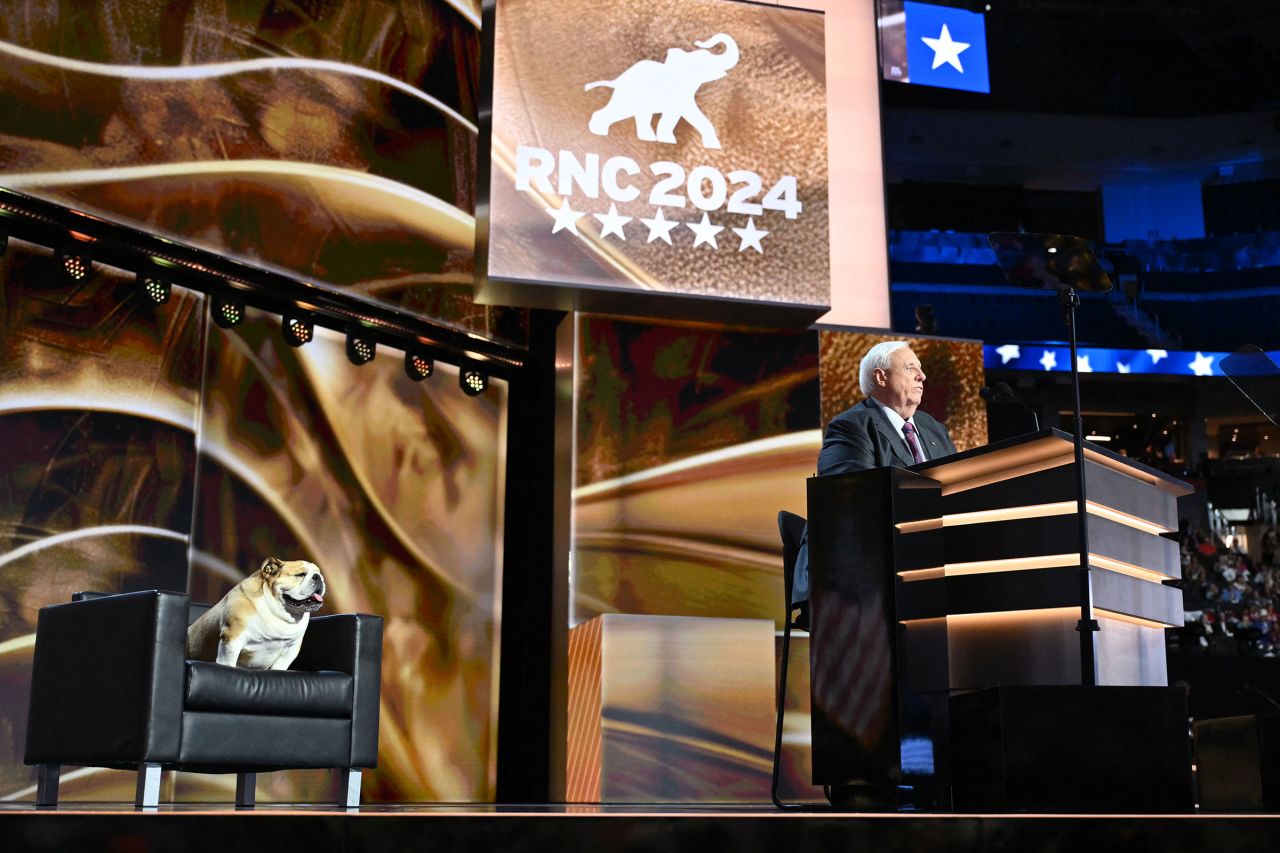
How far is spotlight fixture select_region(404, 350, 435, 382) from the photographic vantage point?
18.1ft

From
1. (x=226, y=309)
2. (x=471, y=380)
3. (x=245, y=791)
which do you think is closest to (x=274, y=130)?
(x=226, y=309)

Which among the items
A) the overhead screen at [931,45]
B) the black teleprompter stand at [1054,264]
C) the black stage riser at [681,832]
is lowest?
the black stage riser at [681,832]

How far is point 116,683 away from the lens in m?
3.49

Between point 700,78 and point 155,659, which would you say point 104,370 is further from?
point 700,78

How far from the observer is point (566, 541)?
545 centimetres

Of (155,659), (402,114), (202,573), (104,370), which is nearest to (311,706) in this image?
(155,659)

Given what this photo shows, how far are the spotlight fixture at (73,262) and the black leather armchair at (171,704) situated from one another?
1266 mm

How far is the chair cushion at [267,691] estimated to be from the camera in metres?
3.56

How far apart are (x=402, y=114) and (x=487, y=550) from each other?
199cm

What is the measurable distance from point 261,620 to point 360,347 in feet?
5.60

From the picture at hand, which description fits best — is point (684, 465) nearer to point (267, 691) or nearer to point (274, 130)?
point (274, 130)

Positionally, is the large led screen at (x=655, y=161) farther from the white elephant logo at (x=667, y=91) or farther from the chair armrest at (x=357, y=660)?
the chair armrest at (x=357, y=660)

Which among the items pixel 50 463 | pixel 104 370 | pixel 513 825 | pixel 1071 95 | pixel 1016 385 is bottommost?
pixel 513 825

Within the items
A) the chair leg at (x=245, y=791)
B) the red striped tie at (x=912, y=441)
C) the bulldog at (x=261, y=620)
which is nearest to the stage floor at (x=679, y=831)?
the red striped tie at (x=912, y=441)
